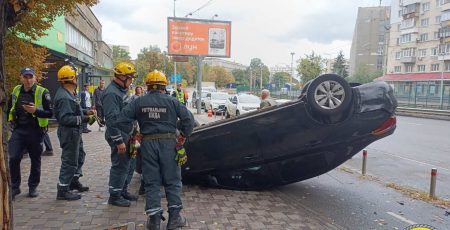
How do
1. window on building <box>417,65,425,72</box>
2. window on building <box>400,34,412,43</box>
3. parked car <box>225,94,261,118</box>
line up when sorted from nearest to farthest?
parked car <box>225,94,261,118</box> < window on building <box>417,65,425,72</box> < window on building <box>400,34,412,43</box>

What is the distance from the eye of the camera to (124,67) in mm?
4965

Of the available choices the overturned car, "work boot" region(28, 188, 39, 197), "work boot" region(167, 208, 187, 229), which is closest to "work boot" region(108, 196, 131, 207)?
"work boot" region(167, 208, 187, 229)

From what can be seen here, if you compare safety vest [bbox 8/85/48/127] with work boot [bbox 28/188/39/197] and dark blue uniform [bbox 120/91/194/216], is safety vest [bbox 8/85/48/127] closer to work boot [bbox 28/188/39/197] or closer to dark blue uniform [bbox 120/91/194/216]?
work boot [bbox 28/188/39/197]

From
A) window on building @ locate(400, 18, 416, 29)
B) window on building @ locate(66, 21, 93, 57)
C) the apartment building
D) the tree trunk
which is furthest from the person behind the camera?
window on building @ locate(400, 18, 416, 29)

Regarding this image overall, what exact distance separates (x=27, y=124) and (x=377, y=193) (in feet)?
17.9

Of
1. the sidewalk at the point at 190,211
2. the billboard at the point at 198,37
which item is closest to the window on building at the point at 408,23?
the billboard at the point at 198,37

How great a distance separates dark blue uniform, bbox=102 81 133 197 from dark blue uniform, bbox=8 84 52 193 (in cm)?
98

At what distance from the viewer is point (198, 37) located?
87.4 ft

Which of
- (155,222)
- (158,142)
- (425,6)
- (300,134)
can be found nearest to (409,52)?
(425,6)

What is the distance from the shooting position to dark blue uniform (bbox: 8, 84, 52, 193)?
16.9 feet

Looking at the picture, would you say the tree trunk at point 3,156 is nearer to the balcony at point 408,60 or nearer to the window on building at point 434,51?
the window on building at point 434,51

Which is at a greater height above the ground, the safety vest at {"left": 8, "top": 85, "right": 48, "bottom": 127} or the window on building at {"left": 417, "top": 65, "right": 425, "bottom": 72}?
the window on building at {"left": 417, "top": 65, "right": 425, "bottom": 72}

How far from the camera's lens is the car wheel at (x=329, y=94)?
5.40 meters

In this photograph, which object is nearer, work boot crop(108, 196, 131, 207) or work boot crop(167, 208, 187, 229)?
work boot crop(167, 208, 187, 229)
